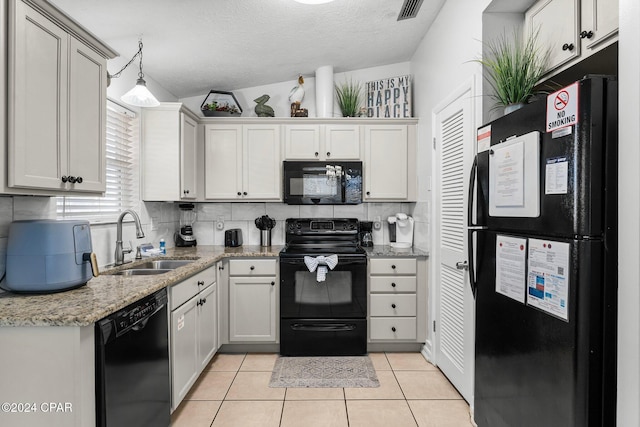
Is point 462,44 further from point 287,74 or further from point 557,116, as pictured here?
point 287,74

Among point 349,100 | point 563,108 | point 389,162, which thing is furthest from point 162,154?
point 563,108

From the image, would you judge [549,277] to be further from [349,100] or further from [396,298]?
[349,100]

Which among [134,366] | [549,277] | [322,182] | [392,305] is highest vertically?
[322,182]

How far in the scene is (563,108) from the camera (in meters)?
1.16

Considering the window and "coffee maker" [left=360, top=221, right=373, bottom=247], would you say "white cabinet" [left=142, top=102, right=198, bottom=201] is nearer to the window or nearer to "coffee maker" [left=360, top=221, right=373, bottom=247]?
the window

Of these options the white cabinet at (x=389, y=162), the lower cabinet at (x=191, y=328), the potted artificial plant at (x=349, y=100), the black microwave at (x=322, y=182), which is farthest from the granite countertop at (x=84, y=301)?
the potted artificial plant at (x=349, y=100)

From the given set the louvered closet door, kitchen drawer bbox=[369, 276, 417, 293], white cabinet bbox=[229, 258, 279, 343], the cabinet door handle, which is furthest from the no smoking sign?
white cabinet bbox=[229, 258, 279, 343]

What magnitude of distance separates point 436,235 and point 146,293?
2085 mm

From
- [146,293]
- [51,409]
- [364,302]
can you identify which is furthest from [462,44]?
[51,409]

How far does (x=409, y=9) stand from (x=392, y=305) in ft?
7.66

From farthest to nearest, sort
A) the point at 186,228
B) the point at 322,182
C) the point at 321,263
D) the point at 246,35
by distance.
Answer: the point at 186,228
the point at 322,182
the point at 321,263
the point at 246,35

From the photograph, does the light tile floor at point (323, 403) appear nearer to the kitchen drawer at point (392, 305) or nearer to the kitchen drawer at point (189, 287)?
the kitchen drawer at point (392, 305)

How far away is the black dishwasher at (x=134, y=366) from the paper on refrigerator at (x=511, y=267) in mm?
1603

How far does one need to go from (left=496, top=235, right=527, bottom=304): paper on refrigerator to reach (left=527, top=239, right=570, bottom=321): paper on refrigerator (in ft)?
0.14
